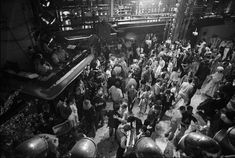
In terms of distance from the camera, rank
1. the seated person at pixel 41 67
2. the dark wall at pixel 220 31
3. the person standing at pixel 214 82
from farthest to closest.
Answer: the dark wall at pixel 220 31, the person standing at pixel 214 82, the seated person at pixel 41 67

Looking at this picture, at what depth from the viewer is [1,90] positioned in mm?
5047

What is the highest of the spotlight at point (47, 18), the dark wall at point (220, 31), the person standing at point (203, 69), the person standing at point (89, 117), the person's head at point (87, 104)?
the spotlight at point (47, 18)

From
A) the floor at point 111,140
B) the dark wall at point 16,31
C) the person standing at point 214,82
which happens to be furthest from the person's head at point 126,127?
the person standing at point 214,82

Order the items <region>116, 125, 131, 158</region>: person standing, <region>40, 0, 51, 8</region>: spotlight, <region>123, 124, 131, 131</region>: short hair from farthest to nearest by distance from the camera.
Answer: <region>40, 0, 51, 8</region>: spotlight, <region>123, 124, 131, 131</region>: short hair, <region>116, 125, 131, 158</region>: person standing

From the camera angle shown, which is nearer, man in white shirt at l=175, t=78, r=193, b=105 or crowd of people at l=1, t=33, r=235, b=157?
crowd of people at l=1, t=33, r=235, b=157

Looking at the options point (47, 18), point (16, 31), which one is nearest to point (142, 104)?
point (16, 31)

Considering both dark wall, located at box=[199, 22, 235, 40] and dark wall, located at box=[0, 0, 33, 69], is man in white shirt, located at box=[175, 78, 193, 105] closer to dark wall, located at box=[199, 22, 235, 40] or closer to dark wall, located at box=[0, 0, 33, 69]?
dark wall, located at box=[0, 0, 33, 69]

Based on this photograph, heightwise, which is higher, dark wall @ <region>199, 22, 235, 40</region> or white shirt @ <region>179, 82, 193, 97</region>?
dark wall @ <region>199, 22, 235, 40</region>

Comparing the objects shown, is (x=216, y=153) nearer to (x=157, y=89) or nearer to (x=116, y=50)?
(x=157, y=89)

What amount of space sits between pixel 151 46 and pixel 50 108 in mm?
9805

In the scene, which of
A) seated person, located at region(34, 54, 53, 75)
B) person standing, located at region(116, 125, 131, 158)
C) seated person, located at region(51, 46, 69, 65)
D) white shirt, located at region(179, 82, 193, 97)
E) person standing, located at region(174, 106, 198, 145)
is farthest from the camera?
white shirt, located at region(179, 82, 193, 97)

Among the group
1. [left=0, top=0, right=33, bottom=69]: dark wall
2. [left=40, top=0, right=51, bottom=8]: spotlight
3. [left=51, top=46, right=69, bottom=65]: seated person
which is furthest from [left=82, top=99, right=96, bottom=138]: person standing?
[left=40, top=0, right=51, bottom=8]: spotlight

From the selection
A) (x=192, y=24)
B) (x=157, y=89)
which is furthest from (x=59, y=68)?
(x=192, y=24)

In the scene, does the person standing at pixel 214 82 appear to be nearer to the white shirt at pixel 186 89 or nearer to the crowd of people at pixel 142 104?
the crowd of people at pixel 142 104
